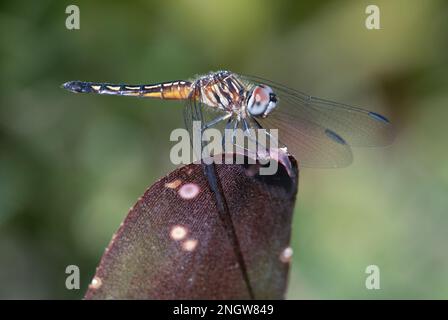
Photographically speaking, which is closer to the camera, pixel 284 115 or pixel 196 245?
pixel 196 245

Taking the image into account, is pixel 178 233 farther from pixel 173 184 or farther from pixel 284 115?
Result: pixel 284 115

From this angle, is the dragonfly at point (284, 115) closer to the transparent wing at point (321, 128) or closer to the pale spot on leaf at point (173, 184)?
the transparent wing at point (321, 128)

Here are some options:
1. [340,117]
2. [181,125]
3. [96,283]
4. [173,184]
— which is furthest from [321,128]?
[96,283]

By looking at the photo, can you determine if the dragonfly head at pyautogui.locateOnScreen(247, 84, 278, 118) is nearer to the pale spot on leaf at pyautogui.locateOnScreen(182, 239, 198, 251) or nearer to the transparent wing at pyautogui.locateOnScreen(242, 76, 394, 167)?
the transparent wing at pyautogui.locateOnScreen(242, 76, 394, 167)

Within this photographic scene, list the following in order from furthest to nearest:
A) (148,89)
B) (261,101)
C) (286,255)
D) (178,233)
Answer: (148,89) < (261,101) < (178,233) < (286,255)
